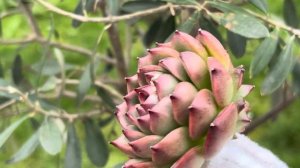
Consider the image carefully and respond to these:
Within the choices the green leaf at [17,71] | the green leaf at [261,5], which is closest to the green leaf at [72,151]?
the green leaf at [17,71]

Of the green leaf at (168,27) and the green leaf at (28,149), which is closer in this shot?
the green leaf at (28,149)

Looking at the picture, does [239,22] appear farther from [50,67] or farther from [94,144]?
[50,67]

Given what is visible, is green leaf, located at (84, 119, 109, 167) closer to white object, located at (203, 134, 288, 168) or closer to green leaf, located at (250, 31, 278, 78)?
green leaf, located at (250, 31, 278, 78)

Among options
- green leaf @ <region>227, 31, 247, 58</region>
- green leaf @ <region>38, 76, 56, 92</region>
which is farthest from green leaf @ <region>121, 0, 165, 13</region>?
green leaf @ <region>38, 76, 56, 92</region>

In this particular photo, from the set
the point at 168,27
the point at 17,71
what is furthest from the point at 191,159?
the point at 17,71

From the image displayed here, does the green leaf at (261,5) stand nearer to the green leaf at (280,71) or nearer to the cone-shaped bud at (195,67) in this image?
the green leaf at (280,71)

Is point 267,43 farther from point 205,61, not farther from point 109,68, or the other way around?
point 109,68

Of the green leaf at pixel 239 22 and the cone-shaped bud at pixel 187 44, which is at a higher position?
the cone-shaped bud at pixel 187 44
